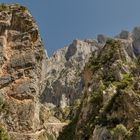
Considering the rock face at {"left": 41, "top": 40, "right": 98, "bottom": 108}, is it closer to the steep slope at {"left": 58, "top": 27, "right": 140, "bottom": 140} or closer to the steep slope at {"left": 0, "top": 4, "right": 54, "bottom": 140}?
the steep slope at {"left": 58, "top": 27, "right": 140, "bottom": 140}

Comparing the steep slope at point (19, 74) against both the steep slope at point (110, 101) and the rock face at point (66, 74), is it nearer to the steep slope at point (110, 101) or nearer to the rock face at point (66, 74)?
the steep slope at point (110, 101)

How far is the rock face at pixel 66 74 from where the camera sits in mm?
139250

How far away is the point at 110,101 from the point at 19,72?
22805mm

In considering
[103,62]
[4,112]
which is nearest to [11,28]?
[4,112]

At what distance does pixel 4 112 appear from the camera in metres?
29.1

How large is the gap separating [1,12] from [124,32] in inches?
6343

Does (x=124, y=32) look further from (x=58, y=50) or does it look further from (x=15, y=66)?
(x=15, y=66)

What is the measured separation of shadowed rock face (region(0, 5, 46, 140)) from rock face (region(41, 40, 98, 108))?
310ft

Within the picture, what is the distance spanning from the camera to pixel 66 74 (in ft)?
499

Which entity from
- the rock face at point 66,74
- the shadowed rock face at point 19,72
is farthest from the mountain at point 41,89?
the rock face at point 66,74

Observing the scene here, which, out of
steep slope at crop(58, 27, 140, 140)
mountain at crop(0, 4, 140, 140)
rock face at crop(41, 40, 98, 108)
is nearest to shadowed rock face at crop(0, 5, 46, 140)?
mountain at crop(0, 4, 140, 140)

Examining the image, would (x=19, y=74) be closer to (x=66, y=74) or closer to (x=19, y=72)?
(x=19, y=72)

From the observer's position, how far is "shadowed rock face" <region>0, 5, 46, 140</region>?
28.9m

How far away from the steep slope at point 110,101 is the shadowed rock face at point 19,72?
44.7ft
